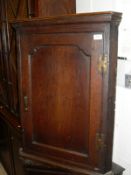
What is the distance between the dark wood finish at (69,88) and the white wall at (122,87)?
21 cm

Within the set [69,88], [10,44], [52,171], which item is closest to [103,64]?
[69,88]

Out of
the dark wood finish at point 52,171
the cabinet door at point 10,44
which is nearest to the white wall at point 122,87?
the dark wood finish at point 52,171

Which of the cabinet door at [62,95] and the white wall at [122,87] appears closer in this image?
the cabinet door at [62,95]

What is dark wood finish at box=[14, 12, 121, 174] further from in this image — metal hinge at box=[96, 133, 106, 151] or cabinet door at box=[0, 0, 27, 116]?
cabinet door at box=[0, 0, 27, 116]

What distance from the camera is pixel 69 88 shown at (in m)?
1.07

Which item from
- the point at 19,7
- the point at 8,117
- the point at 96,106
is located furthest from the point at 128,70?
the point at 8,117

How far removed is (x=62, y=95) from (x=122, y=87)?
13.8 inches

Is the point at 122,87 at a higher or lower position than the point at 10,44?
lower

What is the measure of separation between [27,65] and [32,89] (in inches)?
5.3

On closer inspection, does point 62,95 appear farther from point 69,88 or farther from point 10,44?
point 10,44

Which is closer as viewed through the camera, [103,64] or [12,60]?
[103,64]

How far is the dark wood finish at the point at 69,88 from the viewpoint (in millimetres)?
943

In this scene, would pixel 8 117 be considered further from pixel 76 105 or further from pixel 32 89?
pixel 76 105

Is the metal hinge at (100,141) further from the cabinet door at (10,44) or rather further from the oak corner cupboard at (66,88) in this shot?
Answer: the cabinet door at (10,44)
